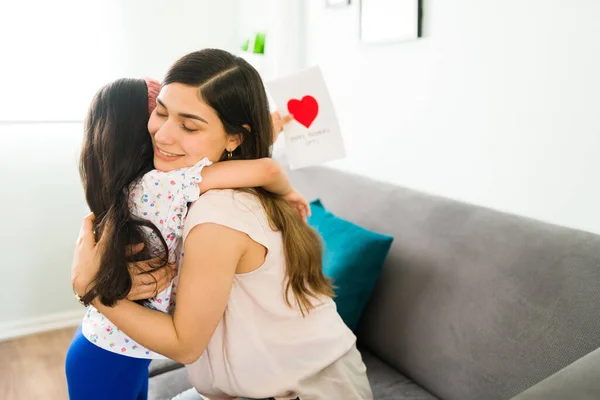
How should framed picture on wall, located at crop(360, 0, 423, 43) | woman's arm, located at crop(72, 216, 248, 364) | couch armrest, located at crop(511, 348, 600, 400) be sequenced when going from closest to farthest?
couch armrest, located at crop(511, 348, 600, 400) → woman's arm, located at crop(72, 216, 248, 364) → framed picture on wall, located at crop(360, 0, 423, 43)

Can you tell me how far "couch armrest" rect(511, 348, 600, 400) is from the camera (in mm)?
666

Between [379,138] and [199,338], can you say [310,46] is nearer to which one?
[379,138]

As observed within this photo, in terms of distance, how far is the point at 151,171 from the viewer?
1.04 metres

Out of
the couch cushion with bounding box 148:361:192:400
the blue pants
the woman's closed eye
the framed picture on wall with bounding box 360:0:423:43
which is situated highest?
the framed picture on wall with bounding box 360:0:423:43

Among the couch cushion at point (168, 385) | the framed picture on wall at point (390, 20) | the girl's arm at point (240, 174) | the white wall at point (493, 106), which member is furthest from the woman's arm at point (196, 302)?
the framed picture on wall at point (390, 20)

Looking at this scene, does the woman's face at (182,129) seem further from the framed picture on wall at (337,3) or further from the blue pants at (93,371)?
the framed picture on wall at (337,3)

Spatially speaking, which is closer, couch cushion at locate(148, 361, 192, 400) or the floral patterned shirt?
the floral patterned shirt

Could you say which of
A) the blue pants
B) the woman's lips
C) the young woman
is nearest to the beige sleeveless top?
the young woman

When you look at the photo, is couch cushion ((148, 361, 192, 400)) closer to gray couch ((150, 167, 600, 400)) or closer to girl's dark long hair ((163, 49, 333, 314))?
gray couch ((150, 167, 600, 400))

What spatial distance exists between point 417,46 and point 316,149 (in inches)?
27.8

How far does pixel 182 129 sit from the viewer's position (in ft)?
3.28

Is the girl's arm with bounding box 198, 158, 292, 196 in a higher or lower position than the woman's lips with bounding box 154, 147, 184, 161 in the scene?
lower

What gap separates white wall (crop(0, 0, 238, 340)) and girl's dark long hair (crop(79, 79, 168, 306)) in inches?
60.6

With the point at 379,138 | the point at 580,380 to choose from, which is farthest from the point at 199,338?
the point at 379,138
